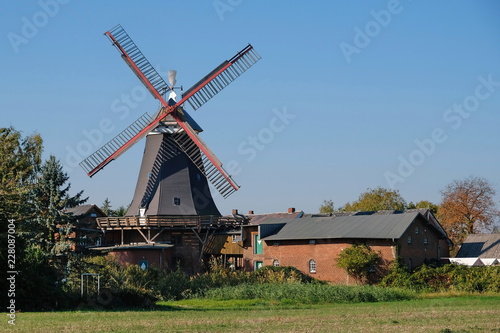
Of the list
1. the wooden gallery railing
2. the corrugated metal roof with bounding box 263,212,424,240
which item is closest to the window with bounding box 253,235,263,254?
the corrugated metal roof with bounding box 263,212,424,240

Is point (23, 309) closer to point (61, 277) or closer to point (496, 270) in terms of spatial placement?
point (61, 277)

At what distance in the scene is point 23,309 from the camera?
2341cm

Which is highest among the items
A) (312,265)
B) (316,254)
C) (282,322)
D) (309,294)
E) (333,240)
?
(333,240)

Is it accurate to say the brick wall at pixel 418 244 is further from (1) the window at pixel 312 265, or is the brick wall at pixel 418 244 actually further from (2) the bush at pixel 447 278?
(1) the window at pixel 312 265

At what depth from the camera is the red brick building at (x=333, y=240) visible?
1687 inches

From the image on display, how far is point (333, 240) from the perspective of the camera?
146ft

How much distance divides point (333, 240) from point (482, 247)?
1713 centimetres

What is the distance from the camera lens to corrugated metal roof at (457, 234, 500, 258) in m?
54.3

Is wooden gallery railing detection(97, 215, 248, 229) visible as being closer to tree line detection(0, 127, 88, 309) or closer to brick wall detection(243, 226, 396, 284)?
brick wall detection(243, 226, 396, 284)

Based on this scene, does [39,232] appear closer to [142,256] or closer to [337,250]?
[142,256]

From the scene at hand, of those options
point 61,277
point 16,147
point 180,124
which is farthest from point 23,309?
point 16,147

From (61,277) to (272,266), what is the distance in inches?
Answer: 681

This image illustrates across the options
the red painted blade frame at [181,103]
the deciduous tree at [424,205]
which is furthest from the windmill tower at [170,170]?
the deciduous tree at [424,205]

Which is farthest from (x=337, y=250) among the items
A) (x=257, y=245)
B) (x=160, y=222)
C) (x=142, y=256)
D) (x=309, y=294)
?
(x=309, y=294)
